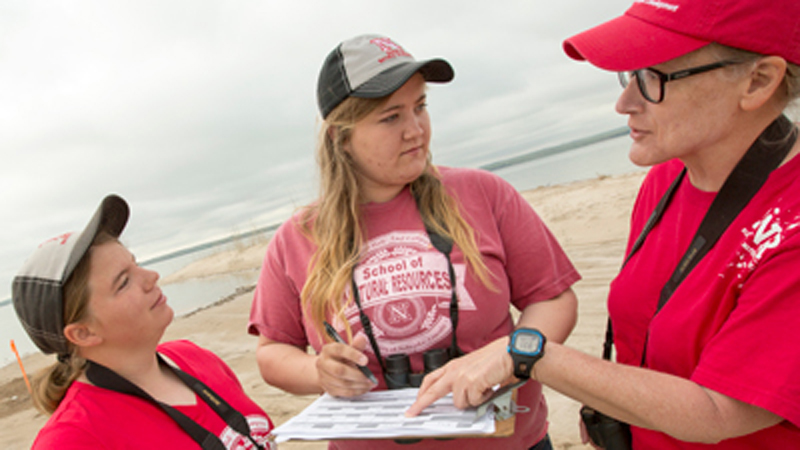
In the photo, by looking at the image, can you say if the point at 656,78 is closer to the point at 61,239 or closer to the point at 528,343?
the point at 528,343

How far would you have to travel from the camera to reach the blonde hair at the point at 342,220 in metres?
1.96

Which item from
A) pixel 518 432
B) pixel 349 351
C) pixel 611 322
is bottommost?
pixel 518 432

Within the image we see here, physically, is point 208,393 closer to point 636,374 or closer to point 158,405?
point 158,405

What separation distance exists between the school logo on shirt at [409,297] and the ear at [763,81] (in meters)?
1.02

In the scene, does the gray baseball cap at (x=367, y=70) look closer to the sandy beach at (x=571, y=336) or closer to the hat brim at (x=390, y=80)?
the hat brim at (x=390, y=80)

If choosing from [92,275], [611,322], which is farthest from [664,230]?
[92,275]

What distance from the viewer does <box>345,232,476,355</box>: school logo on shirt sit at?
1905 millimetres

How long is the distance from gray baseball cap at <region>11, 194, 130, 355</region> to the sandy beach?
9.41ft

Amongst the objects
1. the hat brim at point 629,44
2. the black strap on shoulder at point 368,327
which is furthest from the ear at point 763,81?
the black strap on shoulder at point 368,327

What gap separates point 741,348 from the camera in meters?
1.21

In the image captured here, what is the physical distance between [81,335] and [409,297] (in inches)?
48.2

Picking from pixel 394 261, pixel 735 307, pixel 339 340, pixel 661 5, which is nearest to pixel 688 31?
pixel 661 5

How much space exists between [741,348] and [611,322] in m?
0.72

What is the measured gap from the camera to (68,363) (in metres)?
1.90
